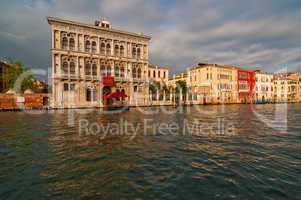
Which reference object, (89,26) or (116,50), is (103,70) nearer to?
(116,50)

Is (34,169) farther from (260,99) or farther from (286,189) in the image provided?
(260,99)

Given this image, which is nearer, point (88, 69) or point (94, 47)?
point (88, 69)

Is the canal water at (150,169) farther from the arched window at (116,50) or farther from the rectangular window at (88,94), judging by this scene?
the arched window at (116,50)

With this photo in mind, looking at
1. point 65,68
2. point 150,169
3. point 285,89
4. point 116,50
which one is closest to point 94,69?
point 65,68

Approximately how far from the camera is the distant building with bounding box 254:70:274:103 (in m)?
68.0

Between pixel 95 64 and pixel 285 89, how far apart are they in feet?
255

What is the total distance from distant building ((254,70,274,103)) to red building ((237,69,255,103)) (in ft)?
10.6

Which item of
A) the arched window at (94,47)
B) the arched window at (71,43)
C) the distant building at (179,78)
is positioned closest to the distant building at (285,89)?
the distant building at (179,78)

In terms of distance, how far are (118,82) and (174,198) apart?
38738 millimetres

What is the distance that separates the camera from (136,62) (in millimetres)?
44375

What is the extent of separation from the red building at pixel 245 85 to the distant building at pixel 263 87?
127 inches

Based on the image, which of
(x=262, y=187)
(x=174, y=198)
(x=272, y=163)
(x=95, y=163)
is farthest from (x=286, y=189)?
(x=95, y=163)

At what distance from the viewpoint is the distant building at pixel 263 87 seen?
68000 millimetres

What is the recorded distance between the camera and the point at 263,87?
69688 millimetres
